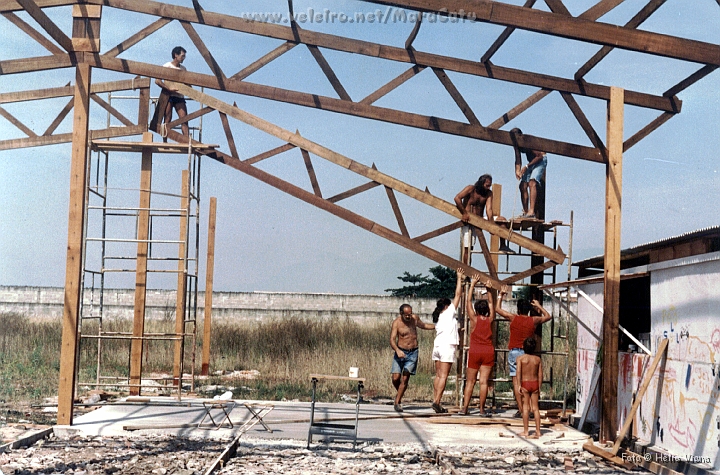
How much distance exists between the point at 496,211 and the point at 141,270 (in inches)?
268

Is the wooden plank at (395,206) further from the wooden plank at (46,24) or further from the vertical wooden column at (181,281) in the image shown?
the wooden plank at (46,24)

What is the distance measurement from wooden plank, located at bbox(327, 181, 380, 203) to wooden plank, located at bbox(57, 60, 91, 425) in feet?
14.3

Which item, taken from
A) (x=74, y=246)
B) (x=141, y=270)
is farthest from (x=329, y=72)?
(x=141, y=270)

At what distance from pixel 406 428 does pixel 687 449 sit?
Answer: 14.0 ft

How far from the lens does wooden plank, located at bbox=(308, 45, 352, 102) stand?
477 inches

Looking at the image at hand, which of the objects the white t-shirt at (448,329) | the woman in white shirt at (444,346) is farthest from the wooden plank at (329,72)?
the white t-shirt at (448,329)

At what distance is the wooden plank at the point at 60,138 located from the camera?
15859 millimetres

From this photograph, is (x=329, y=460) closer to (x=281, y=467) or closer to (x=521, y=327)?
(x=281, y=467)

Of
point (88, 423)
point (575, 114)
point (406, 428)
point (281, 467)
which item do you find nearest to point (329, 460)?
point (281, 467)

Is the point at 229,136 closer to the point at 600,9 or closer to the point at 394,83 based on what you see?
the point at 394,83

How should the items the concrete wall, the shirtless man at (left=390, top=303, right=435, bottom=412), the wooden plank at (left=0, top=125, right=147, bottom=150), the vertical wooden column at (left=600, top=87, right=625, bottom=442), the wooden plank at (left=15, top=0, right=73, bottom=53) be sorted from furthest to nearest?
the concrete wall, the wooden plank at (left=0, top=125, right=147, bottom=150), the shirtless man at (left=390, top=303, right=435, bottom=412), the vertical wooden column at (left=600, top=87, right=625, bottom=442), the wooden plank at (left=15, top=0, right=73, bottom=53)

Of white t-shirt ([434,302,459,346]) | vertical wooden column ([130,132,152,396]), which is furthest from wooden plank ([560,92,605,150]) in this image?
vertical wooden column ([130,132,152,396])

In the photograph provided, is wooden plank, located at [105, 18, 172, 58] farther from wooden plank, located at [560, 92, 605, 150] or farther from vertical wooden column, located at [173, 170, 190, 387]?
wooden plank, located at [560, 92, 605, 150]

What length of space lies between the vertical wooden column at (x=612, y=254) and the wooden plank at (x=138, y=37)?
614cm
